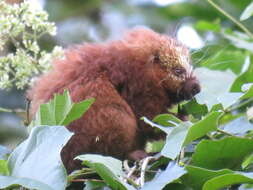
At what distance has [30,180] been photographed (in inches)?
47.5

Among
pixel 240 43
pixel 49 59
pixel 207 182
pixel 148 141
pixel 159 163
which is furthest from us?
pixel 240 43

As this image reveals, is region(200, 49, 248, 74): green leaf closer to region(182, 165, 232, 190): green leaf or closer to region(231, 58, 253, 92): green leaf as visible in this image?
region(231, 58, 253, 92): green leaf

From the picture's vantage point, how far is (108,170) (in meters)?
1.23

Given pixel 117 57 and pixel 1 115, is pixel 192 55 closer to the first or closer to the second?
pixel 117 57

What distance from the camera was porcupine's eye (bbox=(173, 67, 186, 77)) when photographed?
6.02 feet

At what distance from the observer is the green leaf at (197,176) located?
121 centimetres

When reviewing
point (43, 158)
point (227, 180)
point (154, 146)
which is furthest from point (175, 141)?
point (154, 146)

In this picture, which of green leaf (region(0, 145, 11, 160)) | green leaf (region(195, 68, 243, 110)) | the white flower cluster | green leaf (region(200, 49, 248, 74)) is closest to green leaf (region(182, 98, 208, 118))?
green leaf (region(195, 68, 243, 110))

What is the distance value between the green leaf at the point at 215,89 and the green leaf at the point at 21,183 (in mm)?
457

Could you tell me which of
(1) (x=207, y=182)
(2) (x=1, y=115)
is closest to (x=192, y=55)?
(1) (x=207, y=182)

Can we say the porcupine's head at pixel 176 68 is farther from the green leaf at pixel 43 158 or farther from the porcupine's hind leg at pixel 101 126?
the green leaf at pixel 43 158

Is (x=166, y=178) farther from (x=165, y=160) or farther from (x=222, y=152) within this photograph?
(x=165, y=160)

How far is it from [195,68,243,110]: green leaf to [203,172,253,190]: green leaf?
241mm

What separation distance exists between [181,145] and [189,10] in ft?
8.65
